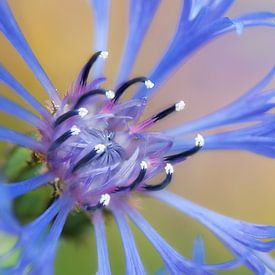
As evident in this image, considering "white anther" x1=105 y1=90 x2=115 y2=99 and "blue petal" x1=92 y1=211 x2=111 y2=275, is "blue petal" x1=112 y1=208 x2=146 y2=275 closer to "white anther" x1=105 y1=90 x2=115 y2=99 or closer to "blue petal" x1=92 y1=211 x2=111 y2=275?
"blue petal" x1=92 y1=211 x2=111 y2=275


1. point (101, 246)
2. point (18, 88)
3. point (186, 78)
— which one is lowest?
point (101, 246)

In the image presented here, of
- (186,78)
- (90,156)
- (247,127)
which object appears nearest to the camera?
(90,156)

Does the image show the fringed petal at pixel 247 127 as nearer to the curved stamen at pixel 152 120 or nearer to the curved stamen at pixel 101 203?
the curved stamen at pixel 152 120

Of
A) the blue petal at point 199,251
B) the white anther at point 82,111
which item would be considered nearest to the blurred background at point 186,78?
the white anther at point 82,111

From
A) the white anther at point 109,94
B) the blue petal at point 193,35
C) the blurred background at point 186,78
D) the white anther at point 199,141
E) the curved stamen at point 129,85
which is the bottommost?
the white anther at point 109,94

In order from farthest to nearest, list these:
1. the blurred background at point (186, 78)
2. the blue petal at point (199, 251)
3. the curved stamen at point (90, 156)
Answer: the blurred background at point (186, 78) → the curved stamen at point (90, 156) → the blue petal at point (199, 251)

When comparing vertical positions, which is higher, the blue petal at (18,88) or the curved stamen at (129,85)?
the curved stamen at (129,85)

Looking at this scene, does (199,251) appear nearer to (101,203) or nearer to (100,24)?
(101,203)

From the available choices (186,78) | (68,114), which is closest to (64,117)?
(68,114)
